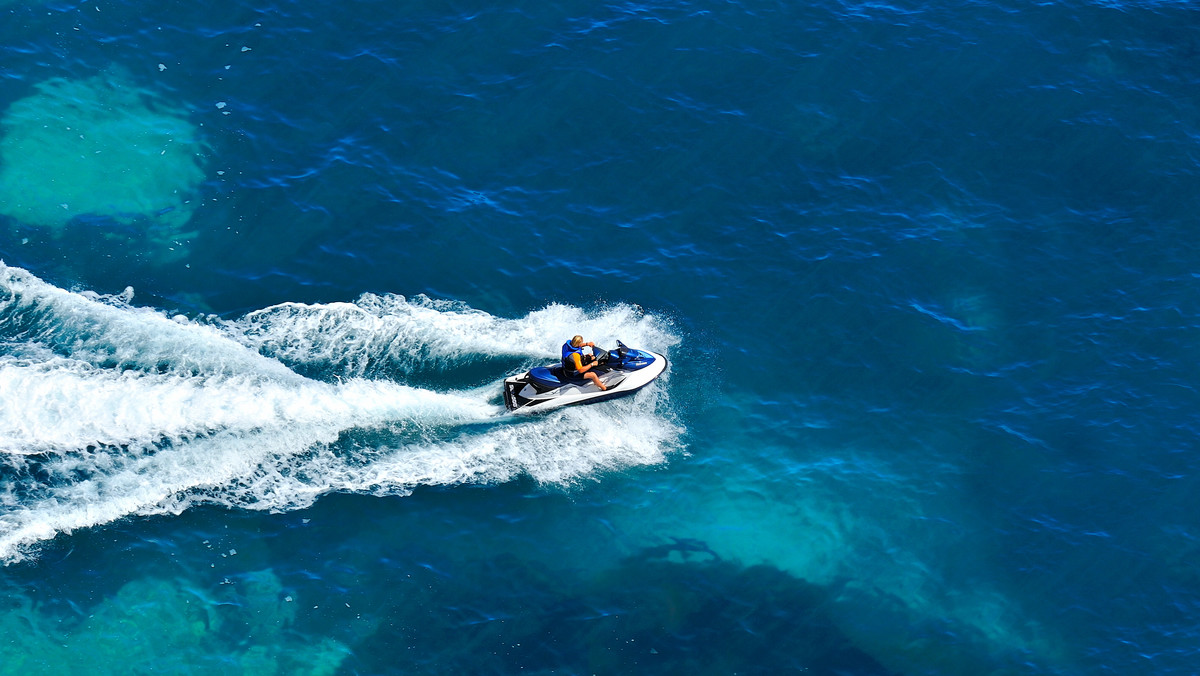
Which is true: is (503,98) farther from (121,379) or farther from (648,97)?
(121,379)

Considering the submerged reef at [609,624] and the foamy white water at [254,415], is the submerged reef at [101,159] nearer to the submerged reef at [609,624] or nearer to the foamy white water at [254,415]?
the foamy white water at [254,415]

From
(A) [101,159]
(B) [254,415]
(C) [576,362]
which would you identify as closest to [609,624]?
(C) [576,362]

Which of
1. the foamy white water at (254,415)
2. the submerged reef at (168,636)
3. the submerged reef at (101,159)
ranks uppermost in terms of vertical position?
the submerged reef at (101,159)

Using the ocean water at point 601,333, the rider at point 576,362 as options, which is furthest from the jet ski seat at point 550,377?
the ocean water at point 601,333

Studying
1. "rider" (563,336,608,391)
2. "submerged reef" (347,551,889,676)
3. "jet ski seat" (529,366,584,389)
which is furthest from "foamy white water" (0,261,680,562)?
"submerged reef" (347,551,889,676)

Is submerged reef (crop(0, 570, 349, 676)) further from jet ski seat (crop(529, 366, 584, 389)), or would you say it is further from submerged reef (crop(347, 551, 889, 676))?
jet ski seat (crop(529, 366, 584, 389))

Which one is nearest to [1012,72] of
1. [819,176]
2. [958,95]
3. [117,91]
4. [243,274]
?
[958,95]
